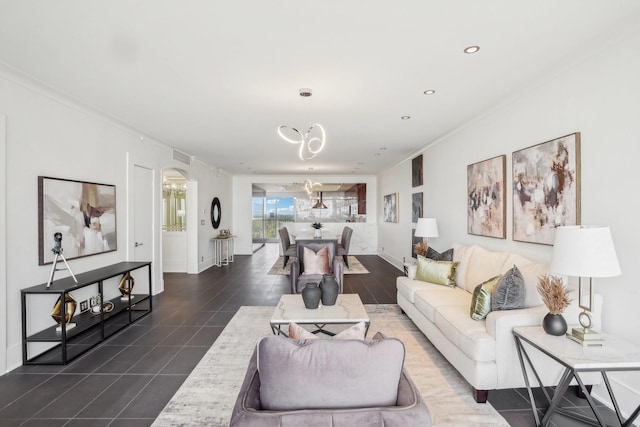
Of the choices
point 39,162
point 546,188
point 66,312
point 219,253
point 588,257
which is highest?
point 39,162

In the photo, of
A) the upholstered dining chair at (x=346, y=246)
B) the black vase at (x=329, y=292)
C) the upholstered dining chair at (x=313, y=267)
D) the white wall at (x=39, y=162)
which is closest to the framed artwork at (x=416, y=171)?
the upholstered dining chair at (x=346, y=246)

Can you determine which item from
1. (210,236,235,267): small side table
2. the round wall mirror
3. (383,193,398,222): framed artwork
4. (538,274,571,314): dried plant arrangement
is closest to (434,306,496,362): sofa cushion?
(538,274,571,314): dried plant arrangement

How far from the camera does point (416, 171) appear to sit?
6324 millimetres

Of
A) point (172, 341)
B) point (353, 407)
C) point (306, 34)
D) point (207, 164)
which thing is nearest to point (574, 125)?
point (306, 34)

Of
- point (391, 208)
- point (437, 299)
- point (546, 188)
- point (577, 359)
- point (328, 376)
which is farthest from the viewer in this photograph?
point (391, 208)

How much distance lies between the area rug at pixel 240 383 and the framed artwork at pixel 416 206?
2.89 meters

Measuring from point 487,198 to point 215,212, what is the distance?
6.65 meters

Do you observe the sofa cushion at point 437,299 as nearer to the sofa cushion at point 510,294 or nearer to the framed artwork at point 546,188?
the sofa cushion at point 510,294

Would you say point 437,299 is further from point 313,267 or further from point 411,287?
point 313,267

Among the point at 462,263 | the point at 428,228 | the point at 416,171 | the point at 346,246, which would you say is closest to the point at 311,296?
the point at 462,263

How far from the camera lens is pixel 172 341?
11.3 ft

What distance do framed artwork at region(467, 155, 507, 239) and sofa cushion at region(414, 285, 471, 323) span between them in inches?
32.2

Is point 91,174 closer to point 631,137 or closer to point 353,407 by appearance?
point 353,407

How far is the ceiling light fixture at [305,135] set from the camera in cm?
326
